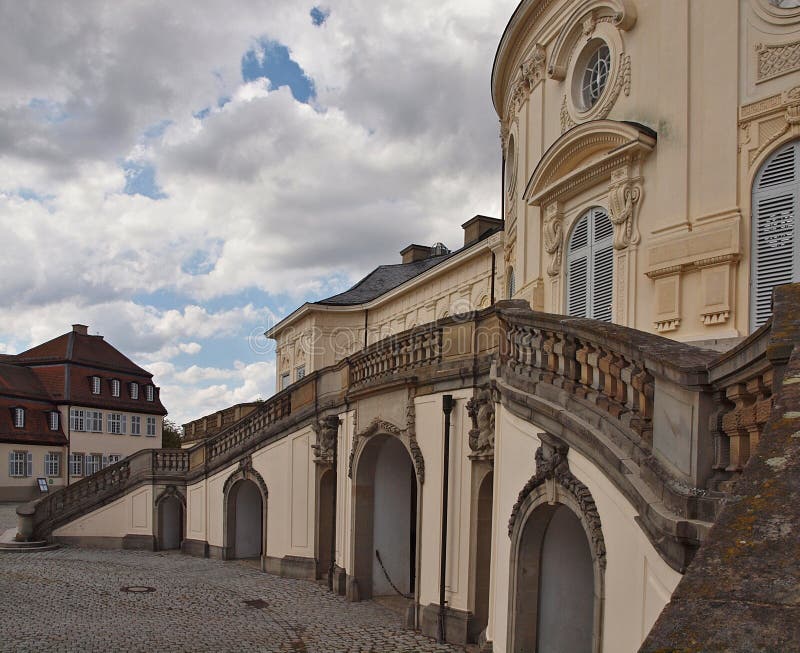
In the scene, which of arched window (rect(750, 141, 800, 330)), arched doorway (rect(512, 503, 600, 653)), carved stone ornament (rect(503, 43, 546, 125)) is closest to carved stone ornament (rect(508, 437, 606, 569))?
arched doorway (rect(512, 503, 600, 653))

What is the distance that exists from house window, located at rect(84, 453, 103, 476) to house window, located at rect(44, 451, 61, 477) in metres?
2.01

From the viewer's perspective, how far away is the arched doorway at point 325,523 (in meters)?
16.7

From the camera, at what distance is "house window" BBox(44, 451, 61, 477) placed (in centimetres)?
4288

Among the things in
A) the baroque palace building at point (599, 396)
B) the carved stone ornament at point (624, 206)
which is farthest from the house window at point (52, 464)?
the carved stone ornament at point (624, 206)

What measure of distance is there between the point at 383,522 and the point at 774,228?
919 cm

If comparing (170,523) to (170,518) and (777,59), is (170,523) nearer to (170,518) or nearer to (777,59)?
(170,518)

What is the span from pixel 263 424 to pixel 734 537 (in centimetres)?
1718

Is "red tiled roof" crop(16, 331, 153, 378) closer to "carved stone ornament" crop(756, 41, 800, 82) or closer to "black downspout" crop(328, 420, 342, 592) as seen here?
"black downspout" crop(328, 420, 342, 592)

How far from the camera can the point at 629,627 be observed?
5.89 meters

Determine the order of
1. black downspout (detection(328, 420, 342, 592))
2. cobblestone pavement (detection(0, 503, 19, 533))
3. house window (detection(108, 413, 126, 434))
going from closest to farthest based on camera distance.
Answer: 1. black downspout (detection(328, 420, 342, 592))
2. cobblestone pavement (detection(0, 503, 19, 533))
3. house window (detection(108, 413, 126, 434))

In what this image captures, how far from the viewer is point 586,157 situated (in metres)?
12.0

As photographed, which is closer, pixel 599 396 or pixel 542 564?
pixel 599 396

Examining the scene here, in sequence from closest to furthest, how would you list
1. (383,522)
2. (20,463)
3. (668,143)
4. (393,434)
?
1. (668,143)
2. (393,434)
3. (383,522)
4. (20,463)

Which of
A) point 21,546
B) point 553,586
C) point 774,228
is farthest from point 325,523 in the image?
point 774,228
